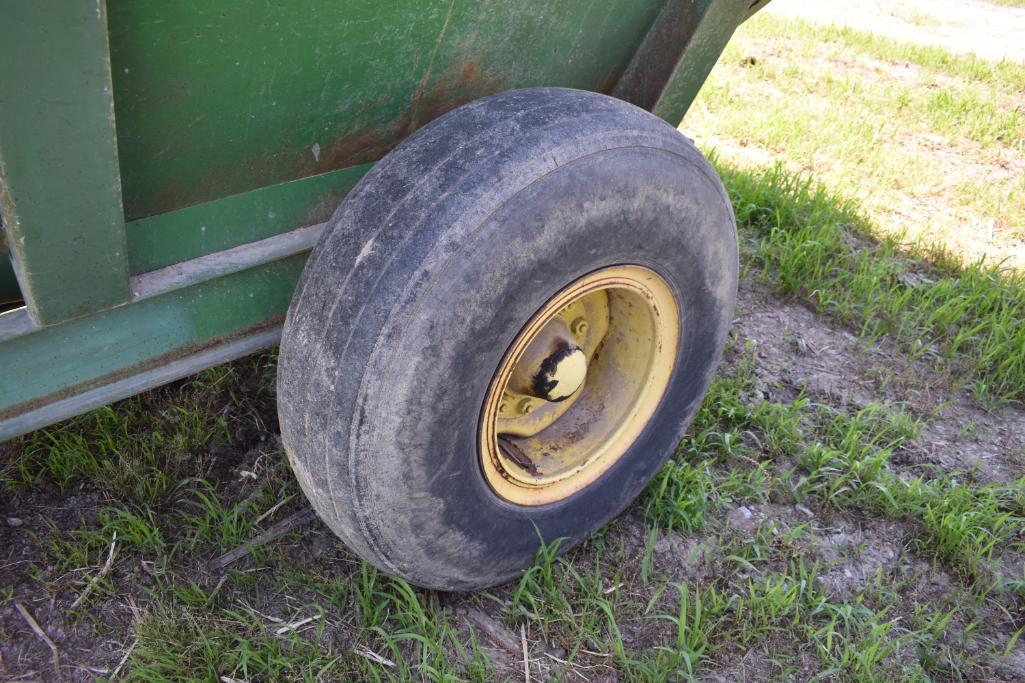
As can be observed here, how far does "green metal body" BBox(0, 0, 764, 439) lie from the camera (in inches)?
49.8

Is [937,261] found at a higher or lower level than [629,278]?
lower

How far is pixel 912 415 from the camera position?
9.41 feet

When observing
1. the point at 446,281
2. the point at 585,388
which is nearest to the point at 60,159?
the point at 446,281

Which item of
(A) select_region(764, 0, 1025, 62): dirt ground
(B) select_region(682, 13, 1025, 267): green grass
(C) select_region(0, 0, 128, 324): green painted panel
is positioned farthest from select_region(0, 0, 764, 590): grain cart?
(A) select_region(764, 0, 1025, 62): dirt ground

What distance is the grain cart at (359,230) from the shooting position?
1382mm

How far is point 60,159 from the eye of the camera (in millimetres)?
1282

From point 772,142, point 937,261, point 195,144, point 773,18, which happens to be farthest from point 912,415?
point 773,18

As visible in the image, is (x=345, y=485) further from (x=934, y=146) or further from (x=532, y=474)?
(x=934, y=146)

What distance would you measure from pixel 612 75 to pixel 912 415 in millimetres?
1517

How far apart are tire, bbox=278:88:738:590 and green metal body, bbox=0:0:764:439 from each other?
6.9 inches

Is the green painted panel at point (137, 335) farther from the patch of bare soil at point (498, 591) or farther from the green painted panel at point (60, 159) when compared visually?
the patch of bare soil at point (498, 591)

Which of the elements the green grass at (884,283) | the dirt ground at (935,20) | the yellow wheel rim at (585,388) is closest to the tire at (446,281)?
the yellow wheel rim at (585,388)

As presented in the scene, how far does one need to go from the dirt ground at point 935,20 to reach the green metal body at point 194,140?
463 centimetres

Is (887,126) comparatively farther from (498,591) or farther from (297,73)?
(297,73)
